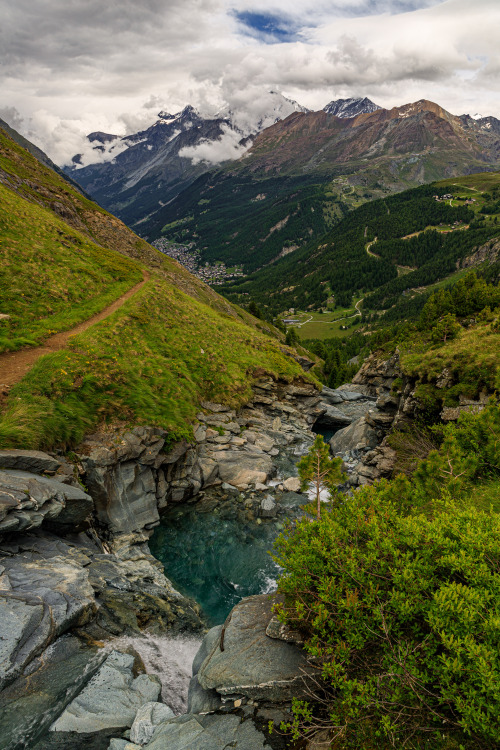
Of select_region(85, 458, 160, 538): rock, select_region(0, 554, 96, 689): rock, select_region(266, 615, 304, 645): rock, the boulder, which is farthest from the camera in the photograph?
the boulder

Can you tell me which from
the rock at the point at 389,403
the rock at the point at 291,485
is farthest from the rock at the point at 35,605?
the rock at the point at 389,403

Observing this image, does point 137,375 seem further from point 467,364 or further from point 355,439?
point 355,439

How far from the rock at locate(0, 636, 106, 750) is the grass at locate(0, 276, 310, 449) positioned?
11.9 metres

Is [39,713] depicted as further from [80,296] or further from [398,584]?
[80,296]

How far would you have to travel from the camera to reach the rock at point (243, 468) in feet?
98.7

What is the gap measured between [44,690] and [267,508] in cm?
1922

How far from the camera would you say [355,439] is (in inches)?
1762

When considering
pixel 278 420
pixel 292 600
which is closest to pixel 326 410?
pixel 278 420

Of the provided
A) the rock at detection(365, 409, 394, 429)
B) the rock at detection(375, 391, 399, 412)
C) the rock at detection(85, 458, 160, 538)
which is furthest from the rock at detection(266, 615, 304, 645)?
the rock at detection(375, 391, 399, 412)

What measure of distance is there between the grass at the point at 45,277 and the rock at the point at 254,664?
2661cm

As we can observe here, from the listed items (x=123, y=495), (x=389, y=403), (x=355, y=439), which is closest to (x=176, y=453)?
(x=123, y=495)

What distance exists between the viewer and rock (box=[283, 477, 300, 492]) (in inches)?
1218

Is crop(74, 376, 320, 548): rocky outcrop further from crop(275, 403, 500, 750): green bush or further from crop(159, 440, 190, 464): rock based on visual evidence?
crop(275, 403, 500, 750): green bush

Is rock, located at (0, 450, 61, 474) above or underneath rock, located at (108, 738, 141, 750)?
above
